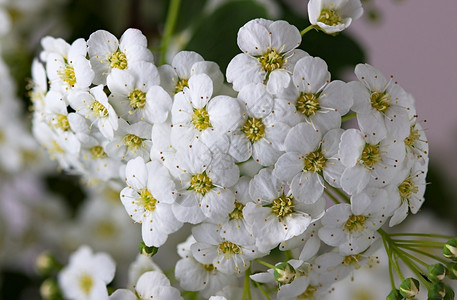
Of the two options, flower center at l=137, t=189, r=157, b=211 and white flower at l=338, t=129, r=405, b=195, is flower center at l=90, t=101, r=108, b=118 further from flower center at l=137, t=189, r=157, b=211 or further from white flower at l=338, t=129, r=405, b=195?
white flower at l=338, t=129, r=405, b=195

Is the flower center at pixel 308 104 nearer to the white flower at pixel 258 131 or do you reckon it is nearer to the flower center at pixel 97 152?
the white flower at pixel 258 131

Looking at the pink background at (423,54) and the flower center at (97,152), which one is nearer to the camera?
the flower center at (97,152)

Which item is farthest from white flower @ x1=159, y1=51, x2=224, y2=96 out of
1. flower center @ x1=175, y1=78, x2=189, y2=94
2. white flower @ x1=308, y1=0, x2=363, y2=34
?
white flower @ x1=308, y1=0, x2=363, y2=34

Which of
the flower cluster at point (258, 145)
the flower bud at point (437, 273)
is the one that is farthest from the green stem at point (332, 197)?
the flower bud at point (437, 273)

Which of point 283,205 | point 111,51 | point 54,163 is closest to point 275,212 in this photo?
point 283,205

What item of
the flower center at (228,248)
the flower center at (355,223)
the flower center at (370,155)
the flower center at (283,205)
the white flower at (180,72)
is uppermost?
the white flower at (180,72)

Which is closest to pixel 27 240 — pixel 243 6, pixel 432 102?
pixel 243 6

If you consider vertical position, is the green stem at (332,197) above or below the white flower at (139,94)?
below
